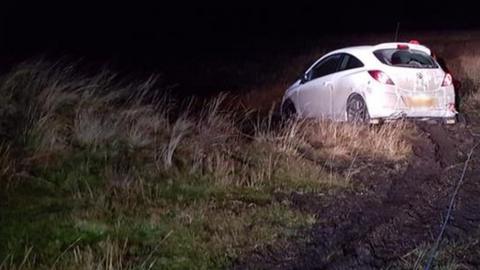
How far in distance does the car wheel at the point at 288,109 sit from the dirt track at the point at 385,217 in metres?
5.06

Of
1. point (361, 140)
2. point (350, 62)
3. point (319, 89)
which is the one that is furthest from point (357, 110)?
point (361, 140)

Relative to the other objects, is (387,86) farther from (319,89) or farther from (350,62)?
(319,89)

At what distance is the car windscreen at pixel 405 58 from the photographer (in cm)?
1309

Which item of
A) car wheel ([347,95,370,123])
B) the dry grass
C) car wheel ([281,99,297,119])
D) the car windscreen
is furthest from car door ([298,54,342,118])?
the dry grass

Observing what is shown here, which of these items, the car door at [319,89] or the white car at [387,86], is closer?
the white car at [387,86]

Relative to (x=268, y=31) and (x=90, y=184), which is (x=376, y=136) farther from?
(x=268, y=31)

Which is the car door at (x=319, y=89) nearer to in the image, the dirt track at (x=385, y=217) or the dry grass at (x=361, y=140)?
the dry grass at (x=361, y=140)

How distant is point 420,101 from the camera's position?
12750 mm

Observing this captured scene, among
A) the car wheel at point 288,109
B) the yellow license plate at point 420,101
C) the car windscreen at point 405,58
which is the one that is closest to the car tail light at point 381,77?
the car windscreen at point 405,58

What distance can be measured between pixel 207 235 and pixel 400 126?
6.01 m

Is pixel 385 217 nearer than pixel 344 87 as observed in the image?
Yes

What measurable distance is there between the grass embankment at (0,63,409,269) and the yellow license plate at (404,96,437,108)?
1.01 m

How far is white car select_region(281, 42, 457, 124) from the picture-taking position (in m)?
12.7

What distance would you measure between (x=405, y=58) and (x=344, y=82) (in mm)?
1148
